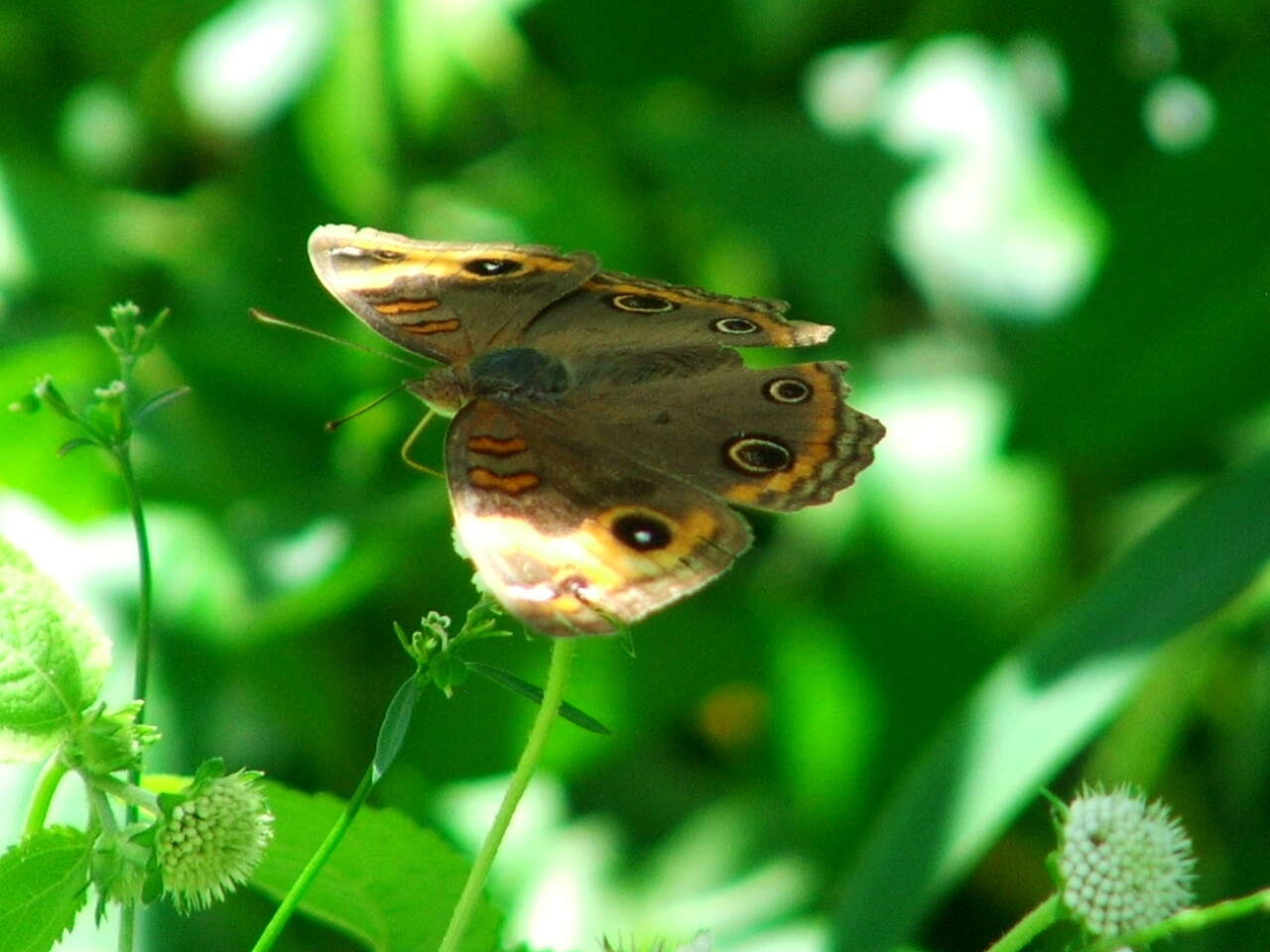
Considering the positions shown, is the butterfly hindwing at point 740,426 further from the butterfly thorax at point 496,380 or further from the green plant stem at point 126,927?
the green plant stem at point 126,927

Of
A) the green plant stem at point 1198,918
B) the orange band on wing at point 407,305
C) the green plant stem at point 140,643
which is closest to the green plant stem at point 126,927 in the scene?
the green plant stem at point 140,643

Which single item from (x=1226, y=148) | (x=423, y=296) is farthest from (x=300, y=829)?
(x=1226, y=148)

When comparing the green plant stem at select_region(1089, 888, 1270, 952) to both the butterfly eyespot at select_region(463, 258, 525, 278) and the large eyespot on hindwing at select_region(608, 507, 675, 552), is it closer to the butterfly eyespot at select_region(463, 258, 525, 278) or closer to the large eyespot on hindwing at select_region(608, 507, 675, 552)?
the large eyespot on hindwing at select_region(608, 507, 675, 552)

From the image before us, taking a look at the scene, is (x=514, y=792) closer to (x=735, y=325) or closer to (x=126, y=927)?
(x=126, y=927)

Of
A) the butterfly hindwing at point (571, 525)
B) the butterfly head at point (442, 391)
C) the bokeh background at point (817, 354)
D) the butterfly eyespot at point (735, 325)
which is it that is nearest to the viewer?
the butterfly hindwing at point (571, 525)

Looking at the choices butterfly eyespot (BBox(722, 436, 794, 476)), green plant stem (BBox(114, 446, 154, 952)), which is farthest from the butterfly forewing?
green plant stem (BBox(114, 446, 154, 952))

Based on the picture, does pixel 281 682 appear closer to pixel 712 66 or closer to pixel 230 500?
pixel 230 500
